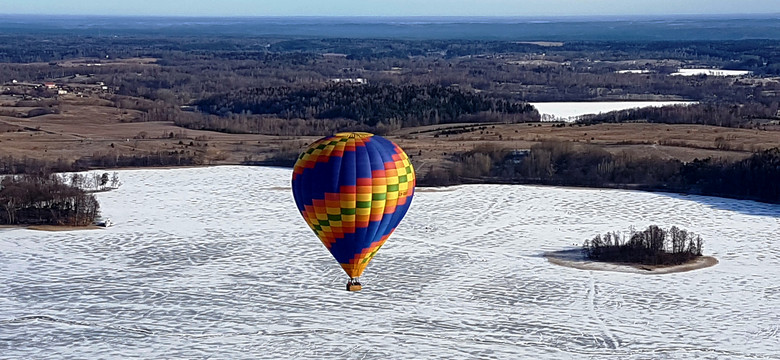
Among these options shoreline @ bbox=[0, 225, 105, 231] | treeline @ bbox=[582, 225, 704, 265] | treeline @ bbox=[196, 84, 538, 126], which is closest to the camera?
treeline @ bbox=[582, 225, 704, 265]

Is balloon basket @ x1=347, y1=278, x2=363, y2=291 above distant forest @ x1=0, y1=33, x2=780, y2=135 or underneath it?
above

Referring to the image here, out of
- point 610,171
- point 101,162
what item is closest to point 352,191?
point 610,171

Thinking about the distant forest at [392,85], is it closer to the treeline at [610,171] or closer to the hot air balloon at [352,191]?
the treeline at [610,171]

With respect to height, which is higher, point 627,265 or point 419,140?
point 627,265

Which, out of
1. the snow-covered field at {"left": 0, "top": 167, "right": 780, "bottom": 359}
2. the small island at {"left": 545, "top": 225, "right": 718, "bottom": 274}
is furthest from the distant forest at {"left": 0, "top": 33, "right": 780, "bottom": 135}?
the small island at {"left": 545, "top": 225, "right": 718, "bottom": 274}

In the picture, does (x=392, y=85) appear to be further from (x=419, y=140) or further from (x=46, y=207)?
(x=46, y=207)

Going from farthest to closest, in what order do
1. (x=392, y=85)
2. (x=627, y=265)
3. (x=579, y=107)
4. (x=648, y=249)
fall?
1. (x=392, y=85)
2. (x=579, y=107)
3. (x=648, y=249)
4. (x=627, y=265)

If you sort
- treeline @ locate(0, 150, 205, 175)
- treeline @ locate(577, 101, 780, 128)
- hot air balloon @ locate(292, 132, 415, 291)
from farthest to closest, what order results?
treeline @ locate(577, 101, 780, 128), treeline @ locate(0, 150, 205, 175), hot air balloon @ locate(292, 132, 415, 291)

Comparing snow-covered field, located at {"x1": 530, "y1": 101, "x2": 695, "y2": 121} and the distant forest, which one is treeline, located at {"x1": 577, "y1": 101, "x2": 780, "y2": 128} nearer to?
the distant forest
